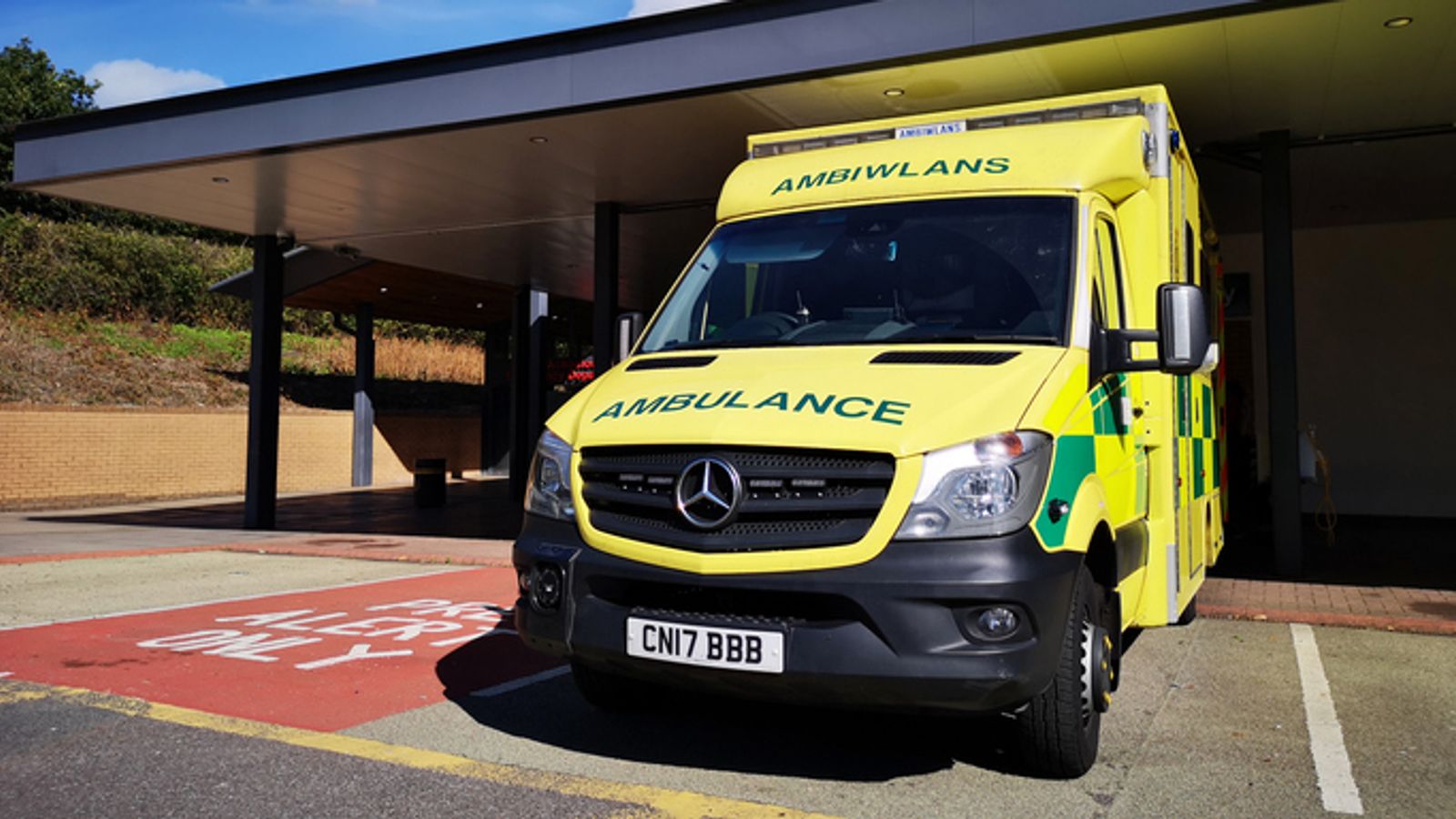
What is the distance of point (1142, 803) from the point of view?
4.03 m

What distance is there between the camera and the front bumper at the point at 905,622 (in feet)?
11.7

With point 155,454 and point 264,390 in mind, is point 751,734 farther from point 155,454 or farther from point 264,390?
point 155,454

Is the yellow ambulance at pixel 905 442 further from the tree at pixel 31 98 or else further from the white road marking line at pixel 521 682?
the tree at pixel 31 98

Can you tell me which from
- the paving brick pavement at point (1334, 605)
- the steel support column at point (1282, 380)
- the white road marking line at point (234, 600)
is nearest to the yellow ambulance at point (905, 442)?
the paving brick pavement at point (1334, 605)

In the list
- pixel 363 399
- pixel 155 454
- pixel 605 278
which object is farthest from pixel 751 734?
pixel 363 399

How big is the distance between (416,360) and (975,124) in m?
28.3

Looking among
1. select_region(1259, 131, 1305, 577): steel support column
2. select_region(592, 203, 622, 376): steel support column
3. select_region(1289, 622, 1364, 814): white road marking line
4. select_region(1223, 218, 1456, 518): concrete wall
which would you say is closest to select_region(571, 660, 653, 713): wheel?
select_region(1289, 622, 1364, 814): white road marking line

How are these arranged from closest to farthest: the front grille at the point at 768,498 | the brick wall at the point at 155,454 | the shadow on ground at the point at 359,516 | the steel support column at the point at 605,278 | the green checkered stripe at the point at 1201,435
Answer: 1. the front grille at the point at 768,498
2. the green checkered stripe at the point at 1201,435
3. the steel support column at the point at 605,278
4. the shadow on ground at the point at 359,516
5. the brick wall at the point at 155,454

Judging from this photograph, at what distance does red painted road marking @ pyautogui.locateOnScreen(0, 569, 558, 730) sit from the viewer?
548 centimetres

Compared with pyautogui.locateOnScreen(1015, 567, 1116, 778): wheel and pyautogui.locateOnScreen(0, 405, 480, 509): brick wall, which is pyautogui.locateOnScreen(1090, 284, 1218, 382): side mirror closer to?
pyautogui.locateOnScreen(1015, 567, 1116, 778): wheel

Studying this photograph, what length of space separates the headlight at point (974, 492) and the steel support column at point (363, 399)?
23.5 meters

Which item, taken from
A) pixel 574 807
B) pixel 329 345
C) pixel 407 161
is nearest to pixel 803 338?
pixel 574 807

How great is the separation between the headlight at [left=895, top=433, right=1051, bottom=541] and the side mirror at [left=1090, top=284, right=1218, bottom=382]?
864 millimetres

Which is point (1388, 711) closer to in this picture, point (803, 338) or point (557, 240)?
point (803, 338)
